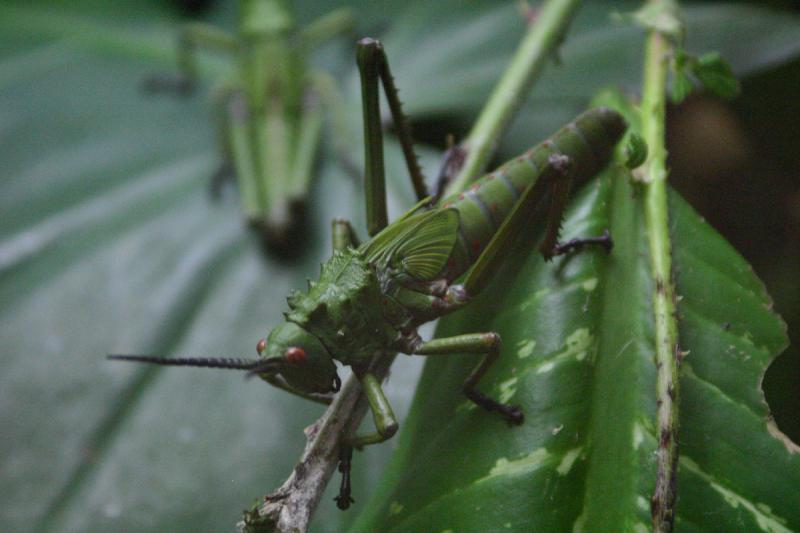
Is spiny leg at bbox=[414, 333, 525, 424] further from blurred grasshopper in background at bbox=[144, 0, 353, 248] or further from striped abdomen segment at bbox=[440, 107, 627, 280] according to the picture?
blurred grasshopper in background at bbox=[144, 0, 353, 248]

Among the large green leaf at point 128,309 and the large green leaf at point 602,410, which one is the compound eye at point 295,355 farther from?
the large green leaf at point 128,309

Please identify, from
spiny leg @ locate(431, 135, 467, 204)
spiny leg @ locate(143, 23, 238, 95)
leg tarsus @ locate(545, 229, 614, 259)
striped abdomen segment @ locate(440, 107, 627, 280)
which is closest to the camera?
leg tarsus @ locate(545, 229, 614, 259)

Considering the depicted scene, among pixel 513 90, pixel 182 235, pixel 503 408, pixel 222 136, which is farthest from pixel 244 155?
pixel 503 408

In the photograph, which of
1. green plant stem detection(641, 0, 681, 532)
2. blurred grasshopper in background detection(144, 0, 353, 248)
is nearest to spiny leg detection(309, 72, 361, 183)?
blurred grasshopper in background detection(144, 0, 353, 248)

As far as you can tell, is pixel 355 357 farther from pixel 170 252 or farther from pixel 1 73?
pixel 1 73

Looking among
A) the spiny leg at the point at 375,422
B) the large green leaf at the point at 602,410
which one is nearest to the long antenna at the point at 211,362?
the spiny leg at the point at 375,422

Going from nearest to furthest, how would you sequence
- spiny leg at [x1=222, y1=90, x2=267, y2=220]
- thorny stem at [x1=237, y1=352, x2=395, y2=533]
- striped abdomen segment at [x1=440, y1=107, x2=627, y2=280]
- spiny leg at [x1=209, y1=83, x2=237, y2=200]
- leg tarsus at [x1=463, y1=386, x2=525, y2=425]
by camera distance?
thorny stem at [x1=237, y1=352, x2=395, y2=533] → leg tarsus at [x1=463, y1=386, x2=525, y2=425] → striped abdomen segment at [x1=440, y1=107, x2=627, y2=280] → spiny leg at [x1=222, y1=90, x2=267, y2=220] → spiny leg at [x1=209, y1=83, x2=237, y2=200]
